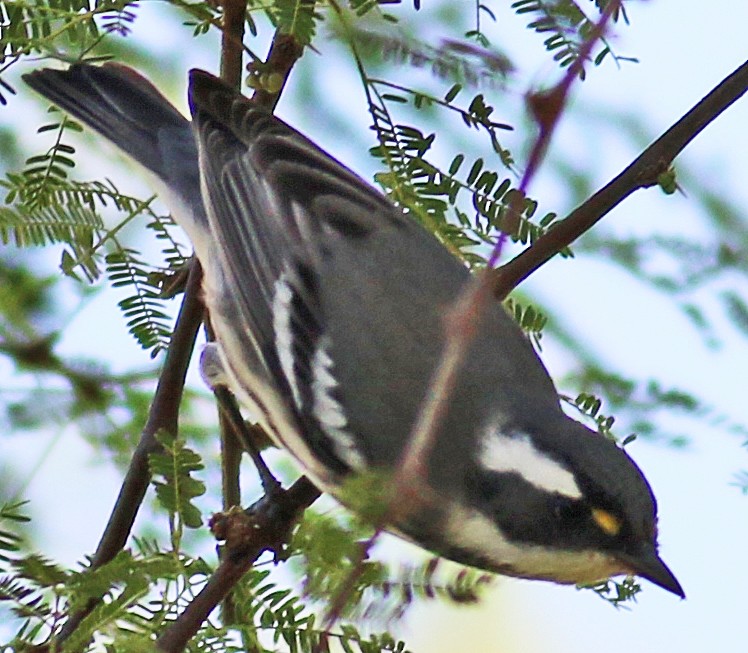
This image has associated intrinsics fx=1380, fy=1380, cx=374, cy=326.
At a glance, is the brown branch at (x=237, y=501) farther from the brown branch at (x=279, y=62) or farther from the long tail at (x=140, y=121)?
the long tail at (x=140, y=121)

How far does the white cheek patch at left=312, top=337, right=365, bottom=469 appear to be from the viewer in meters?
2.39

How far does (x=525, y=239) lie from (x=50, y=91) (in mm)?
1083

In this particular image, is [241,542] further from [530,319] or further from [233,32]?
[233,32]

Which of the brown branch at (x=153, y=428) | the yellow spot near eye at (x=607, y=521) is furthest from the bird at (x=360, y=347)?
the brown branch at (x=153, y=428)

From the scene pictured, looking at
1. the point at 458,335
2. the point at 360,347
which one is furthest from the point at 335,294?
the point at 458,335

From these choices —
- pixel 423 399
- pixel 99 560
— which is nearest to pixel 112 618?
pixel 99 560

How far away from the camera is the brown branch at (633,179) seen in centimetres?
200

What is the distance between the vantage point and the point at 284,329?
267cm

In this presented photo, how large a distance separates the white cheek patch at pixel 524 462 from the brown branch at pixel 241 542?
350mm

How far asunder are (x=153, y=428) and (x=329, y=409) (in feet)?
1.15

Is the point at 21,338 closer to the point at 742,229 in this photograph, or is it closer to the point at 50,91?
the point at 50,91

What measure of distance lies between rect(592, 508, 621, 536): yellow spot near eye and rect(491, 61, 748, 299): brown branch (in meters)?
0.40

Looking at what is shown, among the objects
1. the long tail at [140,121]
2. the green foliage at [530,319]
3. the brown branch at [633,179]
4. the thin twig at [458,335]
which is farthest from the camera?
the long tail at [140,121]

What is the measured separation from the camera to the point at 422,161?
2162 millimetres
